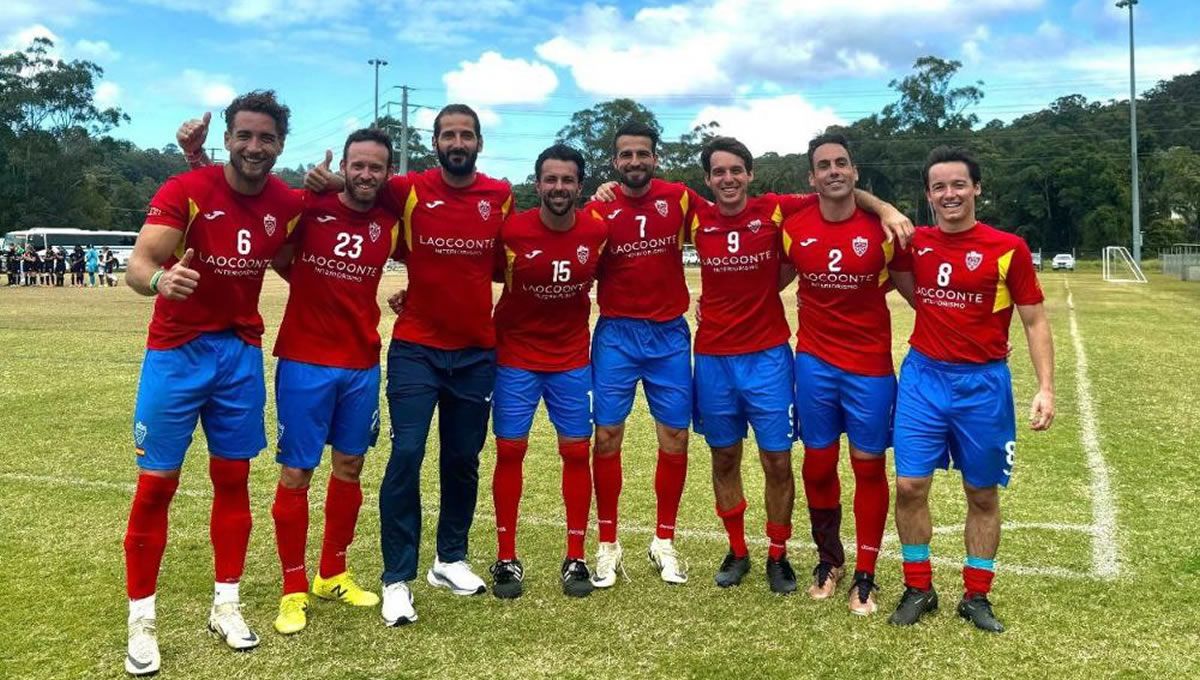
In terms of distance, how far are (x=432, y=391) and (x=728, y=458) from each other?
1.69 m

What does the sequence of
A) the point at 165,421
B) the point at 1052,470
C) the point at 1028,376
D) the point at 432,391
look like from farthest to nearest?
the point at 1028,376 → the point at 1052,470 → the point at 432,391 → the point at 165,421

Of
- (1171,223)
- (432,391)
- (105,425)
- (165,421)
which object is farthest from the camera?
(1171,223)

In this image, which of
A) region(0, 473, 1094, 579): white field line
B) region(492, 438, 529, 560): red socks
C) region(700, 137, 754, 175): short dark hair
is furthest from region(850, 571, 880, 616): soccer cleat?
region(700, 137, 754, 175): short dark hair

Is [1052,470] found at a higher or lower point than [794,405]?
lower

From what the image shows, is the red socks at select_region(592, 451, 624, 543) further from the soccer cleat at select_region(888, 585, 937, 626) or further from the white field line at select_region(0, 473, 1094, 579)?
the soccer cleat at select_region(888, 585, 937, 626)

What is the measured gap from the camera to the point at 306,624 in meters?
4.21

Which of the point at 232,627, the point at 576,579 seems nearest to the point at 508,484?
the point at 576,579

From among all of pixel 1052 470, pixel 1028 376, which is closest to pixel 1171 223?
pixel 1028 376

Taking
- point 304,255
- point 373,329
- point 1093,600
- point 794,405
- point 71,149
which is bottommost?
point 1093,600

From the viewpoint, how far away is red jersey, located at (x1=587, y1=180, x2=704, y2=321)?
16.0 feet

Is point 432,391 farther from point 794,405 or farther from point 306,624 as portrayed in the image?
point 794,405

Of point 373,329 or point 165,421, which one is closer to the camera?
point 165,421

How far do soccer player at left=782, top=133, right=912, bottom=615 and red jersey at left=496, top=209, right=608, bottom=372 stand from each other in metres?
1.13

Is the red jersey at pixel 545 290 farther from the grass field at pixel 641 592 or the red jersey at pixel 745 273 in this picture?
the grass field at pixel 641 592
